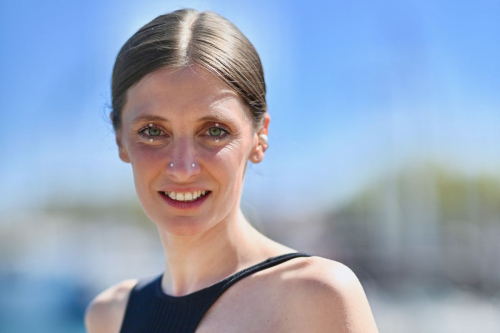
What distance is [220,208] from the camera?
1532mm

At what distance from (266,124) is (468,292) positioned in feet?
32.9

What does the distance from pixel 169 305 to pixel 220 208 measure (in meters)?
0.38

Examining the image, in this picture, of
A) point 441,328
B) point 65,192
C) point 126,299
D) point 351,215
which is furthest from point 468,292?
point 126,299

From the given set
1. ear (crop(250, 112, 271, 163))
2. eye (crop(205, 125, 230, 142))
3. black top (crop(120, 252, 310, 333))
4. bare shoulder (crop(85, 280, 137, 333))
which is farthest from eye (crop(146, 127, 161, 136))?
bare shoulder (crop(85, 280, 137, 333))

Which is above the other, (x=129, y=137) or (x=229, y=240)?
(x=129, y=137)

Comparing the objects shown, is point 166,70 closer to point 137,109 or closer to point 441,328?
point 137,109

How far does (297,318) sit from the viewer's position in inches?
53.4

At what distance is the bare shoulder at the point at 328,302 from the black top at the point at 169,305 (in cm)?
12

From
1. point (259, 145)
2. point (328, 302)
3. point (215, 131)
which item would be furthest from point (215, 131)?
point (328, 302)

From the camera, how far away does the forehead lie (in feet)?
4.83

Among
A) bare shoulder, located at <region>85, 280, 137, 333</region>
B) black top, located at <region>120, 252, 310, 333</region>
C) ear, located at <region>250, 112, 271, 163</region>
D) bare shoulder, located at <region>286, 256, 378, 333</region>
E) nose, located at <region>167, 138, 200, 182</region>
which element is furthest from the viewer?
bare shoulder, located at <region>85, 280, 137, 333</region>

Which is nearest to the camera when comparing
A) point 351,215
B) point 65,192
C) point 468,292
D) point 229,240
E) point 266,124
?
point 229,240

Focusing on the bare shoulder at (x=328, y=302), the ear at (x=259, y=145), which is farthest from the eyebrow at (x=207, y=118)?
the bare shoulder at (x=328, y=302)

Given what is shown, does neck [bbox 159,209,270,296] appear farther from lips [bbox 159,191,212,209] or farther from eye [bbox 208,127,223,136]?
eye [bbox 208,127,223,136]
